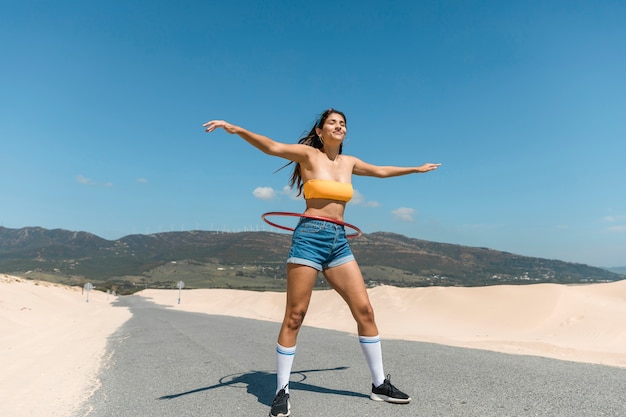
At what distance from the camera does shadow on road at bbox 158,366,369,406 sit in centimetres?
458

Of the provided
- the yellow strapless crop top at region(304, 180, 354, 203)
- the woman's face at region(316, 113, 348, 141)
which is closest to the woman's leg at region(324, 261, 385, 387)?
the yellow strapless crop top at region(304, 180, 354, 203)

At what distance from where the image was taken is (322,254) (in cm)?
422

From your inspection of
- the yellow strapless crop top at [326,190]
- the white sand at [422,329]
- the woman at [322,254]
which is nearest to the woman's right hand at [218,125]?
the woman at [322,254]

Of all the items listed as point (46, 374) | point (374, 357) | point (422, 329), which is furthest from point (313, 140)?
point (422, 329)

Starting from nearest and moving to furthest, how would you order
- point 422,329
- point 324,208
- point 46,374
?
point 324,208 → point 46,374 → point 422,329

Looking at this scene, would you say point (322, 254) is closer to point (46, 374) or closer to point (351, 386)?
point (351, 386)

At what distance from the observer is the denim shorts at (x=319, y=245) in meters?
4.16

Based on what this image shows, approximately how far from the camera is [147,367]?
6.55 meters

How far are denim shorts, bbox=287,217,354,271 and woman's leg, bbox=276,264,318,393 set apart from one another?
9cm

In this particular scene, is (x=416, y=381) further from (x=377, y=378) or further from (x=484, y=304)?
(x=484, y=304)

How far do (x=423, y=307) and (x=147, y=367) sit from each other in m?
19.5

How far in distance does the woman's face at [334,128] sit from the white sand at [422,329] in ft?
13.0

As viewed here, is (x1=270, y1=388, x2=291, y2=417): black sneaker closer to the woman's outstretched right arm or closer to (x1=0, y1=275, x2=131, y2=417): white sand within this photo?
(x1=0, y1=275, x2=131, y2=417): white sand

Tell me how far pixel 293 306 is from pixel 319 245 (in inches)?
26.4
